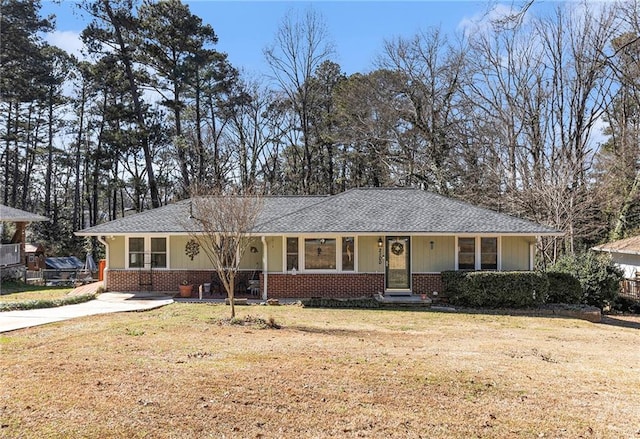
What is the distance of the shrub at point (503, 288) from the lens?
14.6 meters

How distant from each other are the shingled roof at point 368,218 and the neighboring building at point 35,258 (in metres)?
11.9

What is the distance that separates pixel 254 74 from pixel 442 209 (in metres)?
20.9

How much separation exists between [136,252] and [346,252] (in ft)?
24.0

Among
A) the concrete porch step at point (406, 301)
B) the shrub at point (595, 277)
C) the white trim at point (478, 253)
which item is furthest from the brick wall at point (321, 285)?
the shrub at point (595, 277)

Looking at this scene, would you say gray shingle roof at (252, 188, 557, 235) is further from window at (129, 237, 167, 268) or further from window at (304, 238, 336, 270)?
window at (129, 237, 167, 268)

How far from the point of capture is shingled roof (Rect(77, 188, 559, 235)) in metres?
15.3

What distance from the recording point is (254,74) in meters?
33.3

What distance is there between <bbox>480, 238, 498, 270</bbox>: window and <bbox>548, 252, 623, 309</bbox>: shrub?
279 cm

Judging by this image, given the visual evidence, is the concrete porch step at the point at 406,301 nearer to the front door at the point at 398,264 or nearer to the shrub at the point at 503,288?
the front door at the point at 398,264

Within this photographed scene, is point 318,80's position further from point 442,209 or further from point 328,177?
point 442,209

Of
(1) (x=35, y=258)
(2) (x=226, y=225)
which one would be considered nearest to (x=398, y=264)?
(2) (x=226, y=225)

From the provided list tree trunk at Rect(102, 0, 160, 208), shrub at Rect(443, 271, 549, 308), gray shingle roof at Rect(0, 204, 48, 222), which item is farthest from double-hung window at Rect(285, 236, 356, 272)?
tree trunk at Rect(102, 0, 160, 208)

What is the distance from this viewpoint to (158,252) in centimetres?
1670

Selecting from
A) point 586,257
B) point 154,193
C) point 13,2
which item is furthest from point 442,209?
point 13,2
